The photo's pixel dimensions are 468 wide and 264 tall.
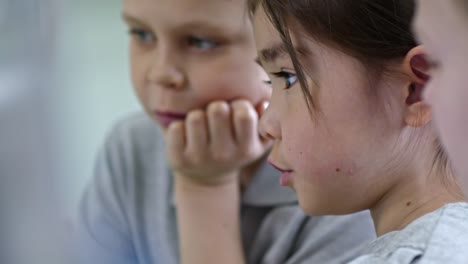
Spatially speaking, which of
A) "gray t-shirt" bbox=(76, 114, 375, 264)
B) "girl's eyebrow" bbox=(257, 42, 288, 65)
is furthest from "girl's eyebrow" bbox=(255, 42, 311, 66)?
"gray t-shirt" bbox=(76, 114, 375, 264)

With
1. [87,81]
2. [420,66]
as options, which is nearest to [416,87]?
[420,66]

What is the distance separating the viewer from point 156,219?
3.08 feet

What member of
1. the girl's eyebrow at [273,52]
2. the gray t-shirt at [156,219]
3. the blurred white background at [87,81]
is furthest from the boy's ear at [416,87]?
the blurred white background at [87,81]

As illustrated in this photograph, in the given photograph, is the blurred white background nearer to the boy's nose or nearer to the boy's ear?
the boy's nose

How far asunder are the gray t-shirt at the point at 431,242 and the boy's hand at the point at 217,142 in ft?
0.99

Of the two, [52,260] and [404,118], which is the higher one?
[404,118]

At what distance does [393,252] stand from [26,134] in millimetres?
661

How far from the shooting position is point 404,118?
1.80ft

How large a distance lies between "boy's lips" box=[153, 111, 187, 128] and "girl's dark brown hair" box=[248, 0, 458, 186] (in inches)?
12.3

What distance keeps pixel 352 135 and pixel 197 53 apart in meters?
0.30

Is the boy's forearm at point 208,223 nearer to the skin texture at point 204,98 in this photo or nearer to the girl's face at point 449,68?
the skin texture at point 204,98

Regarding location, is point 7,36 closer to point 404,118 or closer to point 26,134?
point 26,134

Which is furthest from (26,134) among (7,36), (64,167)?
(64,167)

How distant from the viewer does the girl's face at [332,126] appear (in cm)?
55
